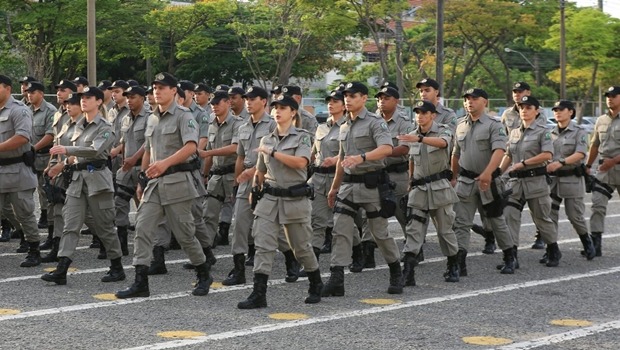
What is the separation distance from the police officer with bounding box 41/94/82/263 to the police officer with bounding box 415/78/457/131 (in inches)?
136

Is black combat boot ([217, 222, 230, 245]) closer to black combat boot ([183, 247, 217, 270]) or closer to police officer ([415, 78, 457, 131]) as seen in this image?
black combat boot ([183, 247, 217, 270])

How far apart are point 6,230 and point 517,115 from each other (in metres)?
A: 6.32

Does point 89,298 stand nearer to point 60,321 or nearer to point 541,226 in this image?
point 60,321

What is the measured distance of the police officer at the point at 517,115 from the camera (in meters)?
11.7

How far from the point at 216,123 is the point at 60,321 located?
435 cm

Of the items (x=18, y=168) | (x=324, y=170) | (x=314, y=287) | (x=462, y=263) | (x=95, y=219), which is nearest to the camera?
(x=314, y=287)

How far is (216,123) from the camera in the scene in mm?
11797

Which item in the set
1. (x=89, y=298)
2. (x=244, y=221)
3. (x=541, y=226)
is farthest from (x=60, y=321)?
(x=541, y=226)

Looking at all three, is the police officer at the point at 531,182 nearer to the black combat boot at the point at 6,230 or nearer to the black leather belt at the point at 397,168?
the black leather belt at the point at 397,168

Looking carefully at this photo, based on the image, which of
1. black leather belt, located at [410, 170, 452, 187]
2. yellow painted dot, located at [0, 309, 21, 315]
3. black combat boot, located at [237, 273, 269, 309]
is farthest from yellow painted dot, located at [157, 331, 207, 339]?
black leather belt, located at [410, 170, 452, 187]

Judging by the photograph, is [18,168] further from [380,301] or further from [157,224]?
[380,301]

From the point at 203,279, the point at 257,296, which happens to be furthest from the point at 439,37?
the point at 257,296

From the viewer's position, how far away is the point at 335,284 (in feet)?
29.9

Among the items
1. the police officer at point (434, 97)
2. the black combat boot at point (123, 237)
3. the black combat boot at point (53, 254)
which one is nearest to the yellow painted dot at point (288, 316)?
the police officer at point (434, 97)
